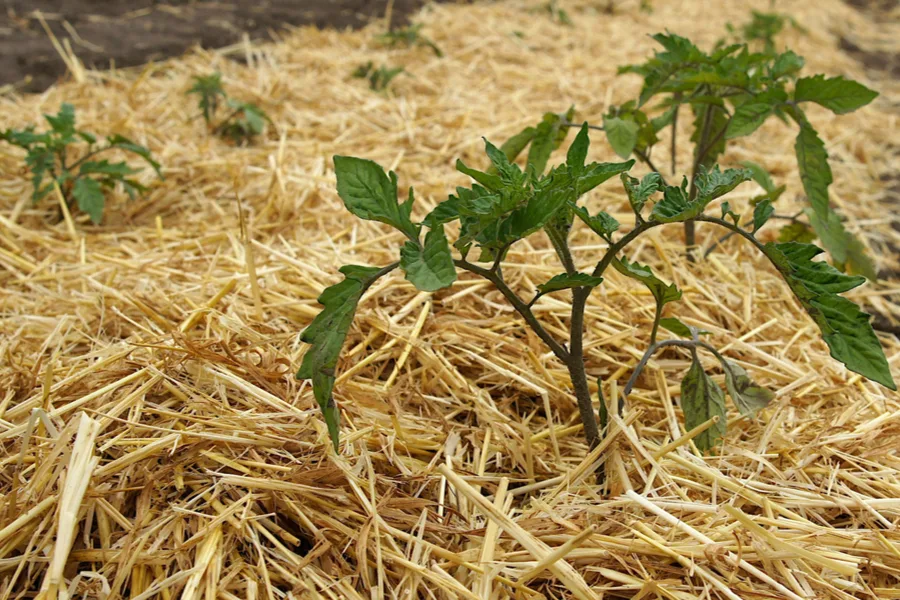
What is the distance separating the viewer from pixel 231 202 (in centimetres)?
263

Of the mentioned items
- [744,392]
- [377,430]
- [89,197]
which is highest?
[744,392]

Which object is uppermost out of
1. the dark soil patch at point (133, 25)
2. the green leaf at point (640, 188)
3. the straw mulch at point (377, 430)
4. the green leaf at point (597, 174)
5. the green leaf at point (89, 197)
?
the green leaf at point (597, 174)

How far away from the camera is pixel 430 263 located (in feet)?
3.86

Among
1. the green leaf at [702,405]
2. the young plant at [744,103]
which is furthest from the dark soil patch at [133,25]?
the green leaf at [702,405]

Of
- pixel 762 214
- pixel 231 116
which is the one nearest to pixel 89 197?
pixel 231 116

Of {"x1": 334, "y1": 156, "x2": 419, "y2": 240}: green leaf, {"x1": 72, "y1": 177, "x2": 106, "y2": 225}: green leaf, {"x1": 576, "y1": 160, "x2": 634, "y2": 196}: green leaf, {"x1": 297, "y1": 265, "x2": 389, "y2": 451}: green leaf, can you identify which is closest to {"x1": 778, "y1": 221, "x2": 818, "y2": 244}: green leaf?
{"x1": 576, "y1": 160, "x2": 634, "y2": 196}: green leaf

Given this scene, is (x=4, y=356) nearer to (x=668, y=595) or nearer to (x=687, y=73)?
(x=668, y=595)

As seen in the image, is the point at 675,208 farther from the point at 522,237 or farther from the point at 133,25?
the point at 133,25

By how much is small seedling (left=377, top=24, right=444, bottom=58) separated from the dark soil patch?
0.58 metres

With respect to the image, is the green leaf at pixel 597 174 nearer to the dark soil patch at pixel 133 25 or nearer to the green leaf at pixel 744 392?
the green leaf at pixel 744 392

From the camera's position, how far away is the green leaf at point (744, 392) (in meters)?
1.55

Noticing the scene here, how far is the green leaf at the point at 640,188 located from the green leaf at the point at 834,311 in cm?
22

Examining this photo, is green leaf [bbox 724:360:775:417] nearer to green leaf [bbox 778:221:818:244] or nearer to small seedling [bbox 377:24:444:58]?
green leaf [bbox 778:221:818:244]

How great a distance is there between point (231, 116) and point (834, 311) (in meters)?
2.50
